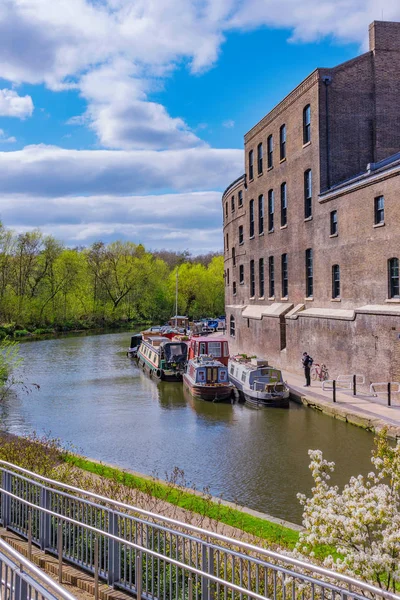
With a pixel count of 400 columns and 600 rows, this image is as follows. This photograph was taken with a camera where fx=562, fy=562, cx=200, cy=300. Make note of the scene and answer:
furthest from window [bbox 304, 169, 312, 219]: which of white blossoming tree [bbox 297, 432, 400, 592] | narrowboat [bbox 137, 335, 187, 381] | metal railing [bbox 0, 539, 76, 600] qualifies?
metal railing [bbox 0, 539, 76, 600]

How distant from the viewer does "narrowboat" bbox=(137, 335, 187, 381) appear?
1332 inches

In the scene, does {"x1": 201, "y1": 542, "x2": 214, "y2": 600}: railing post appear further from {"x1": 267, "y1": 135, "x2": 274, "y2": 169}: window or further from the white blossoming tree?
{"x1": 267, "y1": 135, "x2": 274, "y2": 169}: window

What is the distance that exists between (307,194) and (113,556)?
25.9 metres

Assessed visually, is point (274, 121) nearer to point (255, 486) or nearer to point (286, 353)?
point (286, 353)

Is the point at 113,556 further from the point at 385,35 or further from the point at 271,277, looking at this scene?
the point at 385,35

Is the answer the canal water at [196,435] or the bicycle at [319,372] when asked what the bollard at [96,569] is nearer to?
the canal water at [196,435]

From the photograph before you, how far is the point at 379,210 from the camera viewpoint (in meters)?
23.1

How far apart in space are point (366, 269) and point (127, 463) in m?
13.3

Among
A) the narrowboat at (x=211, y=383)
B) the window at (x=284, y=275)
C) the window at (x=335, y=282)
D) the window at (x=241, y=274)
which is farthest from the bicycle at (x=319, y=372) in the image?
the window at (x=241, y=274)

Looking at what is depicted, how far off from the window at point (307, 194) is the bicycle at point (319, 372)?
8.07 metres

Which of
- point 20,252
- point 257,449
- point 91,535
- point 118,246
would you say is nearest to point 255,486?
point 257,449

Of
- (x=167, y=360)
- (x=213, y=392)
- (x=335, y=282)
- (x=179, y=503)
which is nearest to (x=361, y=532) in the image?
(x=179, y=503)

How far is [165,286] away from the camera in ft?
304

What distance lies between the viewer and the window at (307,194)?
30.0m
